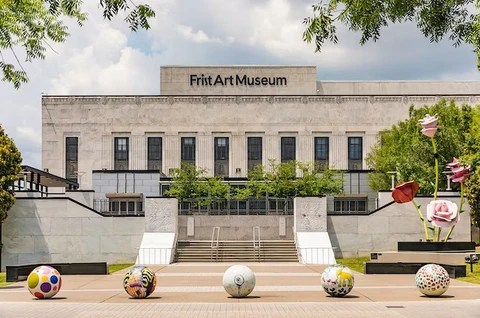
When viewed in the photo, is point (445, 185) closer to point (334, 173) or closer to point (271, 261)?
point (334, 173)

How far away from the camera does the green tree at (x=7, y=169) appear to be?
150ft

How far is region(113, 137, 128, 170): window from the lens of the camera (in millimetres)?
83500

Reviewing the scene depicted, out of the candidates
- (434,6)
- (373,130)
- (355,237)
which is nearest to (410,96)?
(373,130)

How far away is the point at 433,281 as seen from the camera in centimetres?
2323

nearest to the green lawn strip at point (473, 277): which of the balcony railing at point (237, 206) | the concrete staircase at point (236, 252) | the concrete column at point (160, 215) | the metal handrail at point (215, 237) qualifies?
the concrete staircase at point (236, 252)

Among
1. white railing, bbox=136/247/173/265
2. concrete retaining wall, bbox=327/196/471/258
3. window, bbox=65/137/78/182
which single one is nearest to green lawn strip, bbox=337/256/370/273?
concrete retaining wall, bbox=327/196/471/258

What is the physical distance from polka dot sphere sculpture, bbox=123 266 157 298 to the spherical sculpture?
2194mm

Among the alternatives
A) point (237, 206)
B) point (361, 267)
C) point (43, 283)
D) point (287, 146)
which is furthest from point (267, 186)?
point (43, 283)

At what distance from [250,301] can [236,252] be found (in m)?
25.7

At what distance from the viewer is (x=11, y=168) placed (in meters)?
46.3

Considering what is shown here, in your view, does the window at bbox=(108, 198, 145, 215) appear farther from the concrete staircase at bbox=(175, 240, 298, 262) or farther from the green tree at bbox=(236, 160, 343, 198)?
the concrete staircase at bbox=(175, 240, 298, 262)

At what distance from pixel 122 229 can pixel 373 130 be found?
132 ft

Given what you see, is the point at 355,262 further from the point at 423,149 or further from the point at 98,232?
the point at 423,149

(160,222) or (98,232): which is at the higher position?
(160,222)
